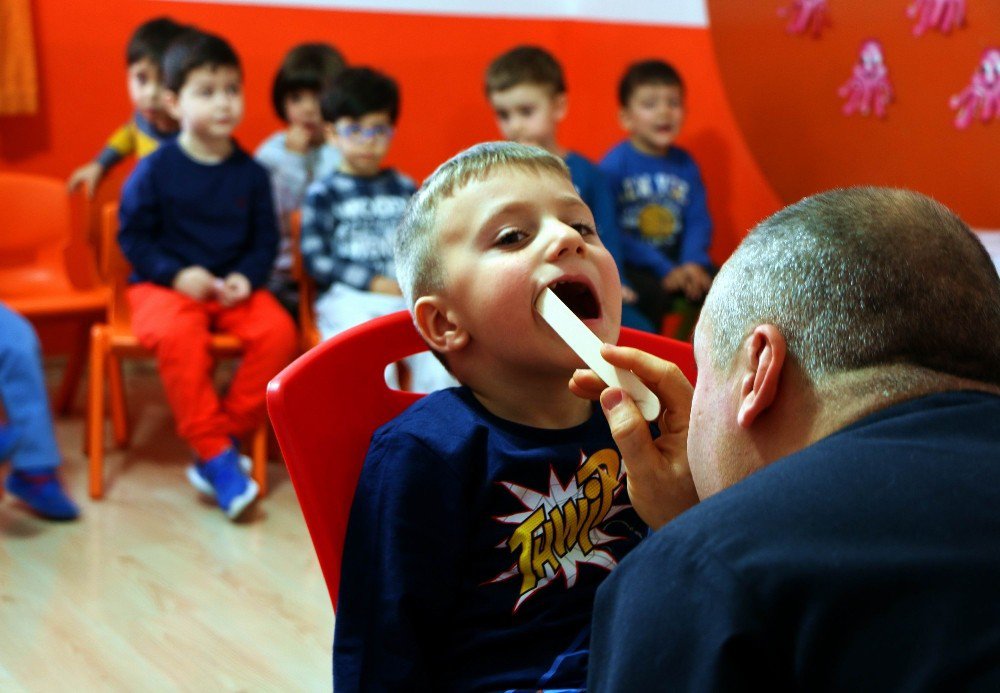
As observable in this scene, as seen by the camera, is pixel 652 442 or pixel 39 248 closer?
pixel 652 442

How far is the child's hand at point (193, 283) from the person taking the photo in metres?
2.77

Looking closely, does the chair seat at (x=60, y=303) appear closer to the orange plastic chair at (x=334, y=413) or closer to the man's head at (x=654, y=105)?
the man's head at (x=654, y=105)

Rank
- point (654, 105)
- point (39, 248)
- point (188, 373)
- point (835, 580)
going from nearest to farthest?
point (835, 580) → point (188, 373) → point (39, 248) → point (654, 105)

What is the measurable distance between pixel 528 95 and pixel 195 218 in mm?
1004

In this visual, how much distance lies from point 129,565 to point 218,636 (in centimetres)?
41

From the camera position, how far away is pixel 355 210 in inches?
115

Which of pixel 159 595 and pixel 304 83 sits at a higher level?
pixel 304 83

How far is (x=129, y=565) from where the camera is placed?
227 centimetres

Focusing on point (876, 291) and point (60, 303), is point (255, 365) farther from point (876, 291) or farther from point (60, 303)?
point (876, 291)

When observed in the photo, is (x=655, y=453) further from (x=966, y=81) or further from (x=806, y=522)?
(x=966, y=81)

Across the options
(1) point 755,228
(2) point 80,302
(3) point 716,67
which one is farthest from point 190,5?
(1) point 755,228

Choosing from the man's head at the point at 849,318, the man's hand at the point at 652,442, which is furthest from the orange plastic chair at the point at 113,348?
the man's head at the point at 849,318

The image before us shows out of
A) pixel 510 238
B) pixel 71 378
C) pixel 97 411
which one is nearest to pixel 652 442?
pixel 510 238

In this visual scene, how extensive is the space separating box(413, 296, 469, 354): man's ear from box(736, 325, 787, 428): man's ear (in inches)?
19.9
